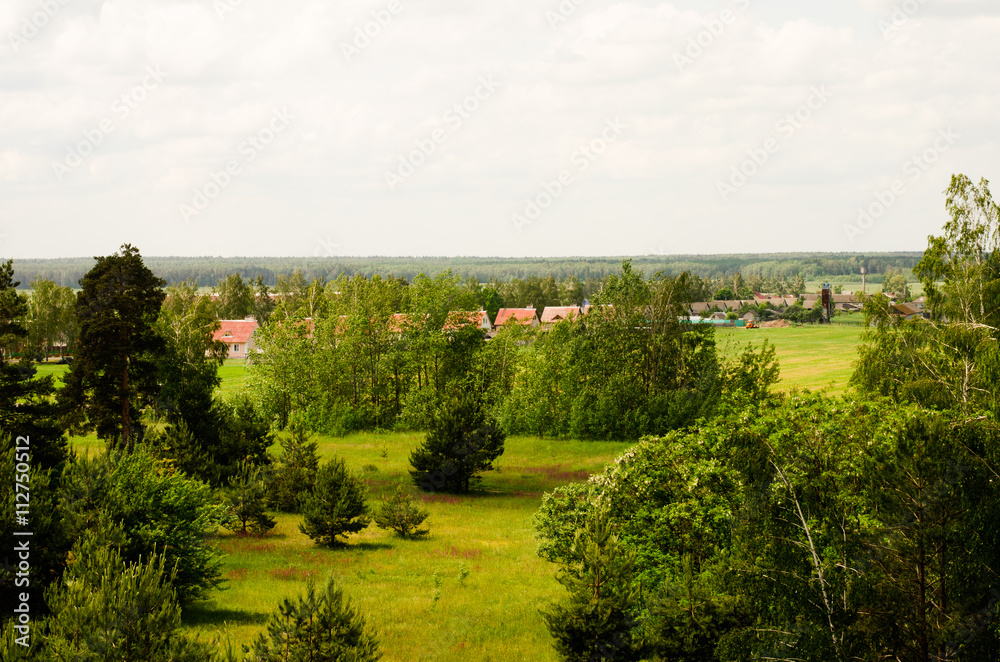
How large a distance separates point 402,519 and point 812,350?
333ft

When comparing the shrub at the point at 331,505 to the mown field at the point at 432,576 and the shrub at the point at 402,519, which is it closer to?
the mown field at the point at 432,576

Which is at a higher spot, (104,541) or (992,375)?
(992,375)

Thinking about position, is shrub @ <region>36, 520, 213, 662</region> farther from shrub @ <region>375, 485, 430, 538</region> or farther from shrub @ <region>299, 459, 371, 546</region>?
shrub @ <region>375, 485, 430, 538</region>

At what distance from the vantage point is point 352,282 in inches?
2763

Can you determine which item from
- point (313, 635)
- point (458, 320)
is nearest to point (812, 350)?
point (458, 320)

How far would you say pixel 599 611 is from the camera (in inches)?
583

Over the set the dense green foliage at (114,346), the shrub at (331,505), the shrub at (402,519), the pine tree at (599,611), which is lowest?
the shrub at (402,519)

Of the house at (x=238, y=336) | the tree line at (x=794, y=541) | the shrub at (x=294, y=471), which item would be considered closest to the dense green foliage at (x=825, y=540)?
the tree line at (x=794, y=541)

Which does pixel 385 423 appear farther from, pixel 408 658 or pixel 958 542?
pixel 958 542

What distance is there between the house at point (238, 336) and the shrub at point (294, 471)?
89846 millimetres

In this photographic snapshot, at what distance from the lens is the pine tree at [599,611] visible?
14.8 m

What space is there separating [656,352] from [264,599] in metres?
38.5

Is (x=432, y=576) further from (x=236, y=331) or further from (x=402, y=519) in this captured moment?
(x=236, y=331)

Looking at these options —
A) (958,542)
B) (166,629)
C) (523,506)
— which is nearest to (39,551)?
(166,629)
